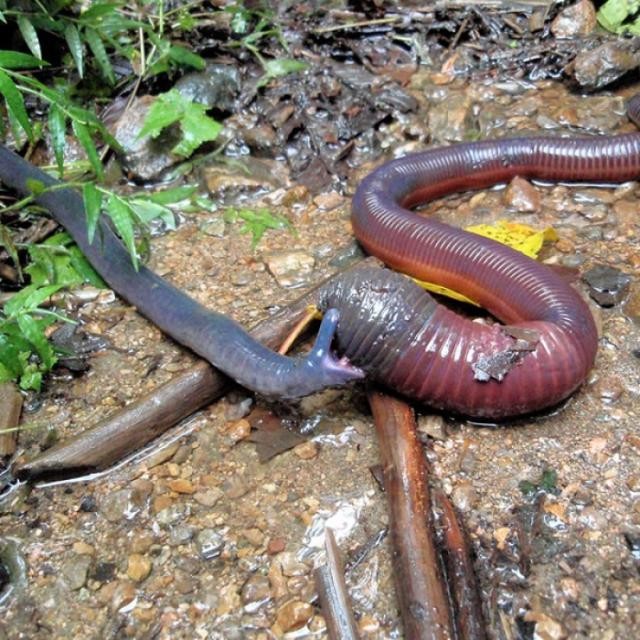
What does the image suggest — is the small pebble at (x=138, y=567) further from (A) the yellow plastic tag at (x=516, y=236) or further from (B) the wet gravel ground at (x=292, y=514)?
(A) the yellow plastic tag at (x=516, y=236)

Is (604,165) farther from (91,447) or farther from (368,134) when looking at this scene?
(91,447)

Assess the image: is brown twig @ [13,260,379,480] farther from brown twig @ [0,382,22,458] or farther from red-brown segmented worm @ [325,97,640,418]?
red-brown segmented worm @ [325,97,640,418]

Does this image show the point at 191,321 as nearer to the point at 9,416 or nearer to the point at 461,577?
the point at 9,416

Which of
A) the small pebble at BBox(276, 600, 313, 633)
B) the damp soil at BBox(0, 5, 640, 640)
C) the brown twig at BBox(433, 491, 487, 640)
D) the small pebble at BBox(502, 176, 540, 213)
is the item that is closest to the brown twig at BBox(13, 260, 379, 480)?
the damp soil at BBox(0, 5, 640, 640)

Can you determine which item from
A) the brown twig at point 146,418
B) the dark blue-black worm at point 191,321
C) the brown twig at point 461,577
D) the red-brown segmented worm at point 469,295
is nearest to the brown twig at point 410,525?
the brown twig at point 461,577

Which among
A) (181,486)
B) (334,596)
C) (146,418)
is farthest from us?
(146,418)

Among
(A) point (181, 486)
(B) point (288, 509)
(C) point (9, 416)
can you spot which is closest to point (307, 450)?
(B) point (288, 509)

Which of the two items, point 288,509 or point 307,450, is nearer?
point 288,509
